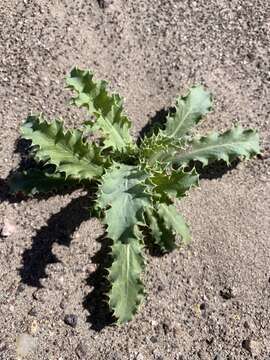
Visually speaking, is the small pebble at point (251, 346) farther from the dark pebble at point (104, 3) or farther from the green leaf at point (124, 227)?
the dark pebble at point (104, 3)

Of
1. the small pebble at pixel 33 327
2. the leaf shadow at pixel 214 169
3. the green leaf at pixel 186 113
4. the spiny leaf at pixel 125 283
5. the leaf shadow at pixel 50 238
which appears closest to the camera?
the spiny leaf at pixel 125 283

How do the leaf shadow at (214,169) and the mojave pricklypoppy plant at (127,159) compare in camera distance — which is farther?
the leaf shadow at (214,169)

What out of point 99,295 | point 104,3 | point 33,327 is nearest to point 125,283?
point 99,295

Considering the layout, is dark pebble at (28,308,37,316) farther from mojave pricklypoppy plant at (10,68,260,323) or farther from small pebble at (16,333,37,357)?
mojave pricklypoppy plant at (10,68,260,323)

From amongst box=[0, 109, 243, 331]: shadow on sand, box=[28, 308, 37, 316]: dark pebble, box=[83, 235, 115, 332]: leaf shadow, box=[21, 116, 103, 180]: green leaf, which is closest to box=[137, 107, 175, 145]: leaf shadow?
box=[0, 109, 243, 331]: shadow on sand

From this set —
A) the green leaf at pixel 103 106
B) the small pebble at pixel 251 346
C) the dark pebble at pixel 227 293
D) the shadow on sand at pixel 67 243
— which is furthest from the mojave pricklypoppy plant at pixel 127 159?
the small pebble at pixel 251 346

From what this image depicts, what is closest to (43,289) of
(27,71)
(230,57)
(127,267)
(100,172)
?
(127,267)

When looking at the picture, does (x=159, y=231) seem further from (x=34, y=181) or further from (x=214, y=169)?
(x=34, y=181)
